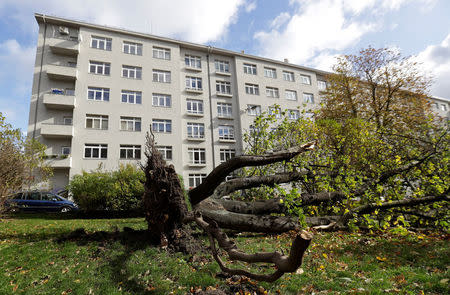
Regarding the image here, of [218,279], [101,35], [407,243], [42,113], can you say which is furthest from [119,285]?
[101,35]

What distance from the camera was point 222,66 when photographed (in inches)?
1268

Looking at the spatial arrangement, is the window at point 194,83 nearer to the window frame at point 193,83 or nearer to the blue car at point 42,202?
the window frame at point 193,83

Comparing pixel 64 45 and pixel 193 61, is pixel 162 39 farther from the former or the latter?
pixel 64 45

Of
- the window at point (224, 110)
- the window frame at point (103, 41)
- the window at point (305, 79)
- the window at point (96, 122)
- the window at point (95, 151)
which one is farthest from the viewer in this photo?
the window at point (305, 79)

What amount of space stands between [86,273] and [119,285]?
97cm

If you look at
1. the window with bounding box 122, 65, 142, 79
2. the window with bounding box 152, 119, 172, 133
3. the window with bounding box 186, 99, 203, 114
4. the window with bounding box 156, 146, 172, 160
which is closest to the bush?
the window with bounding box 156, 146, 172, 160

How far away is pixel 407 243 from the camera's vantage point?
6.75 metres

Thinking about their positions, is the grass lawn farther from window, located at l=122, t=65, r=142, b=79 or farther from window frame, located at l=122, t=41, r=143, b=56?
window frame, located at l=122, t=41, r=143, b=56

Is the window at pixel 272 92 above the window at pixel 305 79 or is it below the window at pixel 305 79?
below

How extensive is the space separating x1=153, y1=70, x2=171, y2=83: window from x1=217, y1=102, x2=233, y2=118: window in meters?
7.18

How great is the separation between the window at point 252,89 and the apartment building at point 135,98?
0.47ft

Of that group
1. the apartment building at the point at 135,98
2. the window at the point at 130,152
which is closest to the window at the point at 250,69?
the apartment building at the point at 135,98

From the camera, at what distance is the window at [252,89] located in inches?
1267

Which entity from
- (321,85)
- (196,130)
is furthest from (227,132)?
(321,85)
